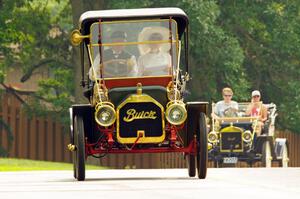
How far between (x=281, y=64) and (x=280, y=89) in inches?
40.7

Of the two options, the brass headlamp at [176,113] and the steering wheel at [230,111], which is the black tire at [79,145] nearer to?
the brass headlamp at [176,113]

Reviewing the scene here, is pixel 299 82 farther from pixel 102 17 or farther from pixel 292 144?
pixel 102 17

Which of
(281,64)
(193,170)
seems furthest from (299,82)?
(193,170)

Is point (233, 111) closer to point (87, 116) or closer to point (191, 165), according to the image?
point (191, 165)

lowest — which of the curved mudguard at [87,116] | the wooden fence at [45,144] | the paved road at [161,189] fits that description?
the wooden fence at [45,144]

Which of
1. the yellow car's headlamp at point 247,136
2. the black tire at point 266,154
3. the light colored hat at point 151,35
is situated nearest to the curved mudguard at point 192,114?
the light colored hat at point 151,35

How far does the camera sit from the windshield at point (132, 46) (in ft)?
63.3

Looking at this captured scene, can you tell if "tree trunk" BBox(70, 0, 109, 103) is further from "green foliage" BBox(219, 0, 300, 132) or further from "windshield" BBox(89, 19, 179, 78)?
"windshield" BBox(89, 19, 179, 78)

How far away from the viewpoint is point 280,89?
136 feet

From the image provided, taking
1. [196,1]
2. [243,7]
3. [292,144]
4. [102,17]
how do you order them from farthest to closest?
[292,144] < [243,7] < [196,1] < [102,17]

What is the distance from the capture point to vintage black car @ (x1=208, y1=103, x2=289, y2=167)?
3228cm

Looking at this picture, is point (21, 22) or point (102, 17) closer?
point (102, 17)

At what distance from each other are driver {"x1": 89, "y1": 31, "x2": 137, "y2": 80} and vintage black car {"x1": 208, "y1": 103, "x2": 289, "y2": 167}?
12912 mm

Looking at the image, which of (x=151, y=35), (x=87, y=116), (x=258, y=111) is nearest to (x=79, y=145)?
(x=87, y=116)
